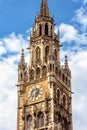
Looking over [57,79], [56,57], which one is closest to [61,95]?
[57,79]

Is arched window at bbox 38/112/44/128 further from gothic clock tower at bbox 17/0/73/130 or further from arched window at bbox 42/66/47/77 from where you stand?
arched window at bbox 42/66/47/77

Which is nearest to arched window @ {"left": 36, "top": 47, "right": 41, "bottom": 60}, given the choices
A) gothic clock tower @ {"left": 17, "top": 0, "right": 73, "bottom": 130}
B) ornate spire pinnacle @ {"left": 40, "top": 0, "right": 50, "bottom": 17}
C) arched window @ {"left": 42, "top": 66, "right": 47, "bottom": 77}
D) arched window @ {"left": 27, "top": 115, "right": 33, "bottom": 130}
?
gothic clock tower @ {"left": 17, "top": 0, "right": 73, "bottom": 130}

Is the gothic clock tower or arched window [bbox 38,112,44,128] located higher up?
the gothic clock tower

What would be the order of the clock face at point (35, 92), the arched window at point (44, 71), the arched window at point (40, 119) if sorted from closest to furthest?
the arched window at point (40, 119)
the clock face at point (35, 92)
the arched window at point (44, 71)

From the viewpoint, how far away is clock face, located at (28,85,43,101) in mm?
85438

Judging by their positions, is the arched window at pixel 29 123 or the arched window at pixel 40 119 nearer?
the arched window at pixel 40 119

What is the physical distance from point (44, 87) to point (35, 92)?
1.80 metres

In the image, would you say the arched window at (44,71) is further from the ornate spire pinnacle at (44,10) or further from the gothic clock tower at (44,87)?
the ornate spire pinnacle at (44,10)

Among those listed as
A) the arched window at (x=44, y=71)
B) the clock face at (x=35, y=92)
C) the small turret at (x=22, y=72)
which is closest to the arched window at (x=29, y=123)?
the clock face at (x=35, y=92)

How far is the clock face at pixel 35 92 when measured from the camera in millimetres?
85438

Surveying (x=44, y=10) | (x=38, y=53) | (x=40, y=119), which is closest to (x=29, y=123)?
(x=40, y=119)

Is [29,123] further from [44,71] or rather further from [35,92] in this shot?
[44,71]

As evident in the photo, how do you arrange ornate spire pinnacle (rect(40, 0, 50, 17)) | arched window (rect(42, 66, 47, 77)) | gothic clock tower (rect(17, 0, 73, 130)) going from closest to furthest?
gothic clock tower (rect(17, 0, 73, 130)) → arched window (rect(42, 66, 47, 77)) → ornate spire pinnacle (rect(40, 0, 50, 17))

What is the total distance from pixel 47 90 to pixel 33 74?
16.7ft
